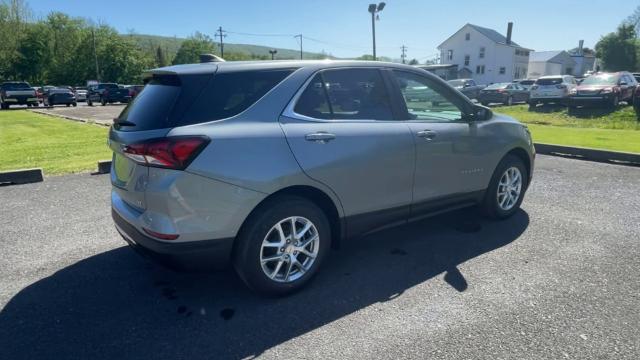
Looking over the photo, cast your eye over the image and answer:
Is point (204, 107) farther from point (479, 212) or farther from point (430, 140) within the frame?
point (479, 212)

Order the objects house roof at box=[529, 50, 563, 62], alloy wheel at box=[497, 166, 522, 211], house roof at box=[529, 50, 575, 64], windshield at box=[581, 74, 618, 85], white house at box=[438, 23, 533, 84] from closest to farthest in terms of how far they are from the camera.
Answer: alloy wheel at box=[497, 166, 522, 211]
windshield at box=[581, 74, 618, 85]
white house at box=[438, 23, 533, 84]
house roof at box=[529, 50, 575, 64]
house roof at box=[529, 50, 563, 62]

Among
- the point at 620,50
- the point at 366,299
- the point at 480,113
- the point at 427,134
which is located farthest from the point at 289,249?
the point at 620,50

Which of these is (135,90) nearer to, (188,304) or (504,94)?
(188,304)

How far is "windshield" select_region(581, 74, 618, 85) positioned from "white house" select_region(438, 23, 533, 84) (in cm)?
4212

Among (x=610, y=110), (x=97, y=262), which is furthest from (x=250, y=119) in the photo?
(x=610, y=110)

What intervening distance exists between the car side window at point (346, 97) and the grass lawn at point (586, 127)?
8183mm

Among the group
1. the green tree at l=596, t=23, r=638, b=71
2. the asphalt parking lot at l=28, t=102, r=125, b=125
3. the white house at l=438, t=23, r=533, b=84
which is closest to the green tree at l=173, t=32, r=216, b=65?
the white house at l=438, t=23, r=533, b=84

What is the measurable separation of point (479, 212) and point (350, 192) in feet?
7.38

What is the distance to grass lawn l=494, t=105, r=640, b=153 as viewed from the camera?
10680 millimetres

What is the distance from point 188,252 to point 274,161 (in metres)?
0.86

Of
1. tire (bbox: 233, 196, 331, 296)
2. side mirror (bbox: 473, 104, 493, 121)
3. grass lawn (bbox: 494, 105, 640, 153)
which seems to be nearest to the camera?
tire (bbox: 233, 196, 331, 296)

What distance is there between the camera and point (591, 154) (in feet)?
28.7

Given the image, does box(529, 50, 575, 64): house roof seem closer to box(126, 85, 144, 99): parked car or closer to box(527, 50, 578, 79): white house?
box(527, 50, 578, 79): white house

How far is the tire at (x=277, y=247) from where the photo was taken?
3074mm
